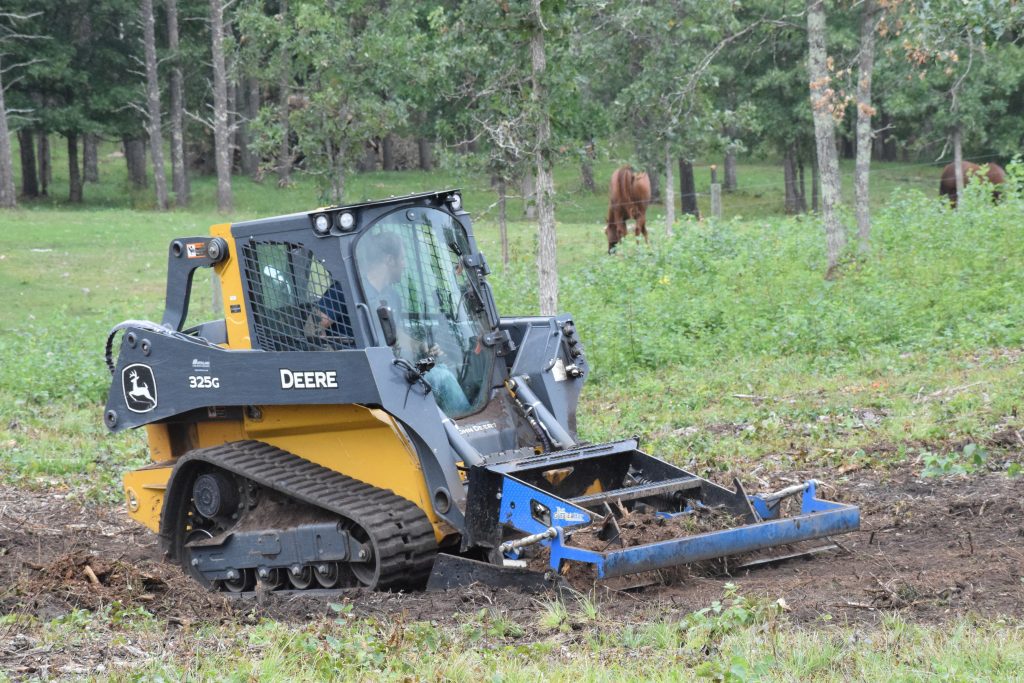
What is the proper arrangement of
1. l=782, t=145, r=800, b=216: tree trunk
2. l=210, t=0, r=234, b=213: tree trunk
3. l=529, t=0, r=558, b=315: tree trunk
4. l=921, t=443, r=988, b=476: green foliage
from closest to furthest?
1. l=921, t=443, r=988, b=476: green foliage
2. l=529, t=0, r=558, b=315: tree trunk
3. l=210, t=0, r=234, b=213: tree trunk
4. l=782, t=145, r=800, b=216: tree trunk

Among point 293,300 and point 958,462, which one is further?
point 958,462

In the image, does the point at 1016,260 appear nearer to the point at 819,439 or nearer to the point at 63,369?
the point at 819,439

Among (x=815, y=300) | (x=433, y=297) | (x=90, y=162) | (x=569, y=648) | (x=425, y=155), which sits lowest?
(x=569, y=648)

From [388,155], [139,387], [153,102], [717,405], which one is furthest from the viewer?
[388,155]

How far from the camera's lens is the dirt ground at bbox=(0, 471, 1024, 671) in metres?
5.86

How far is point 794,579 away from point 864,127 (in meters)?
13.9

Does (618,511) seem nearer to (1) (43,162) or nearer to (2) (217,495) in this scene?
(2) (217,495)

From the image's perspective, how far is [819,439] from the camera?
10.3 metres

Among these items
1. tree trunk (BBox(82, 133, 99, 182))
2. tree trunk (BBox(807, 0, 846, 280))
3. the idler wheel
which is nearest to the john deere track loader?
the idler wheel

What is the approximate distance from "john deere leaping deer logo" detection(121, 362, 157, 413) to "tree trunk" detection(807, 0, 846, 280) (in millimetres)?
11299

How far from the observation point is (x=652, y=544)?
6273 millimetres

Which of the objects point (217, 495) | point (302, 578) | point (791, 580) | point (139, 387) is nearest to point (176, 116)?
point (139, 387)

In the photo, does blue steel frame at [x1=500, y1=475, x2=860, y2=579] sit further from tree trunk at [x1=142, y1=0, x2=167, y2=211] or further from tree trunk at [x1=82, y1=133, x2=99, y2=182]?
tree trunk at [x1=82, y1=133, x2=99, y2=182]

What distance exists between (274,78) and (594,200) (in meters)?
22.7
